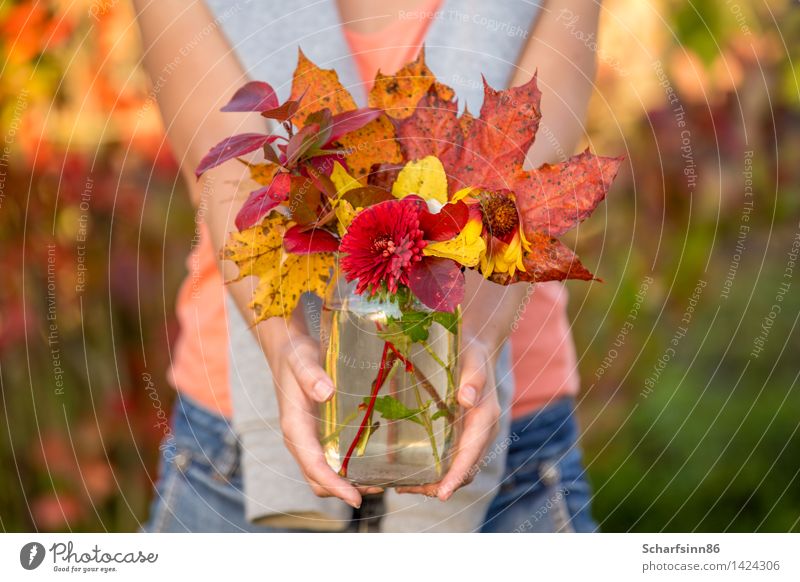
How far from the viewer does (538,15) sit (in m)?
0.71

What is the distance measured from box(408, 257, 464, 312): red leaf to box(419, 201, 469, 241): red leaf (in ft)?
0.04

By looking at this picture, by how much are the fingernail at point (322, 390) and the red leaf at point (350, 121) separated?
0.45ft

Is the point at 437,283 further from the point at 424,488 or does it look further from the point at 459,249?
the point at 424,488

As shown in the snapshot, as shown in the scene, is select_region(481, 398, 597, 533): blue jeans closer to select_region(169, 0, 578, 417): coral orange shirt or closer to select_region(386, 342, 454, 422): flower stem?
select_region(169, 0, 578, 417): coral orange shirt

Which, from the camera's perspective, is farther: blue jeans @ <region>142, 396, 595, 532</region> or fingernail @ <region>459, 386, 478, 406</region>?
blue jeans @ <region>142, 396, 595, 532</region>

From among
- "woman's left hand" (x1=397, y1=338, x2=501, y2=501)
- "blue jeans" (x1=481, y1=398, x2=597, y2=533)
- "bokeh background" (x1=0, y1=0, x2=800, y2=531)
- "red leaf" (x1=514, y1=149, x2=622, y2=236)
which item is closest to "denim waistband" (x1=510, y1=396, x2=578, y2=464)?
"blue jeans" (x1=481, y1=398, x2=597, y2=533)

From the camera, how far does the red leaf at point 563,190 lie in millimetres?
517

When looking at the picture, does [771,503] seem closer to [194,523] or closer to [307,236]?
[194,523]

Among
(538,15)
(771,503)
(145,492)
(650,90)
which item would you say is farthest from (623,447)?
(538,15)

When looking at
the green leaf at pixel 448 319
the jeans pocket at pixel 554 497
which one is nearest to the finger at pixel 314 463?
the green leaf at pixel 448 319

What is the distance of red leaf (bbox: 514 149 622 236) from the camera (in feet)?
1.69
